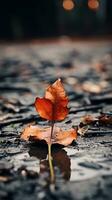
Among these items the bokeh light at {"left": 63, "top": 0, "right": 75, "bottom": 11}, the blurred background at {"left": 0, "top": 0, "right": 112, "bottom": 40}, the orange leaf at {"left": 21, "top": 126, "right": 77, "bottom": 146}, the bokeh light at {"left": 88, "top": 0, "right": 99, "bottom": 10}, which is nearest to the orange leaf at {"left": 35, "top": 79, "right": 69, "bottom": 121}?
the orange leaf at {"left": 21, "top": 126, "right": 77, "bottom": 146}

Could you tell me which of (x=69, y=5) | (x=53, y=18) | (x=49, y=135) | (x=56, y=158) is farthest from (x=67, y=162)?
(x=69, y=5)

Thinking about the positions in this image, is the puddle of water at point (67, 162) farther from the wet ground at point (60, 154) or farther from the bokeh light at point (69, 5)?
the bokeh light at point (69, 5)

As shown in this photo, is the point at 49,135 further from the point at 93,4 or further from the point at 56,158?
the point at 93,4

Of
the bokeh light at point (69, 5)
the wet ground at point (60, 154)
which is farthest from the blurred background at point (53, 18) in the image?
the wet ground at point (60, 154)

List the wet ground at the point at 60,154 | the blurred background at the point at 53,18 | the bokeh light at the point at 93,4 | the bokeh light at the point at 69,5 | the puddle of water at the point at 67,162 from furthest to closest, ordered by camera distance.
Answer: the bokeh light at the point at 93,4, the bokeh light at the point at 69,5, the blurred background at the point at 53,18, the puddle of water at the point at 67,162, the wet ground at the point at 60,154

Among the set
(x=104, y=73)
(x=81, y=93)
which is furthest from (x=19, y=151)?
(x=104, y=73)

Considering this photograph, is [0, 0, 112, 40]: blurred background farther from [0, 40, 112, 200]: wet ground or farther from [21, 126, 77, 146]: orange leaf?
[21, 126, 77, 146]: orange leaf
